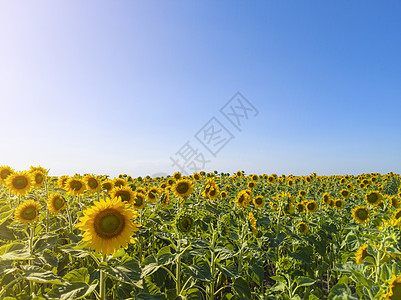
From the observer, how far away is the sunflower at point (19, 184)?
6.18 meters

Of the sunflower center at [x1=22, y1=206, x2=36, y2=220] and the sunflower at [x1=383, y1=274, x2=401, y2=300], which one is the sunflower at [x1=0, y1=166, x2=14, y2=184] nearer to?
the sunflower center at [x1=22, y1=206, x2=36, y2=220]

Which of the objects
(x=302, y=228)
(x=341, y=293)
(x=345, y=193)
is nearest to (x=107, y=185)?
(x=302, y=228)

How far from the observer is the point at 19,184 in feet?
20.4

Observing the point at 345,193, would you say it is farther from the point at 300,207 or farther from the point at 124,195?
the point at 124,195

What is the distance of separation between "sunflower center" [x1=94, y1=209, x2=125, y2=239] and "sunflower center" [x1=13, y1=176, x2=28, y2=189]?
16.4ft

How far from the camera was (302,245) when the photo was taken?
19.1 ft

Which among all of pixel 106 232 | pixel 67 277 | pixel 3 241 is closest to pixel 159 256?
pixel 106 232

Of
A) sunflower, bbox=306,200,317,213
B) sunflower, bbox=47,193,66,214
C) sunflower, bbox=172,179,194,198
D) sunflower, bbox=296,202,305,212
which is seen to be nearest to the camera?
sunflower, bbox=47,193,66,214

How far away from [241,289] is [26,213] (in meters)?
3.85

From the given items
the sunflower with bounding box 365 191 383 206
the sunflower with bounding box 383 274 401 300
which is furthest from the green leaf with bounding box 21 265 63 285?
the sunflower with bounding box 365 191 383 206

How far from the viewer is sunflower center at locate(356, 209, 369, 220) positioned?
20.7ft

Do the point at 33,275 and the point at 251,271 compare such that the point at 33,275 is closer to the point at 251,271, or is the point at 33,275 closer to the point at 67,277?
the point at 67,277

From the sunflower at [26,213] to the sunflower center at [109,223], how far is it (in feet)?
8.58

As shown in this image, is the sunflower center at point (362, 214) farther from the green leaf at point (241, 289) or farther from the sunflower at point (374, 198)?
the green leaf at point (241, 289)
